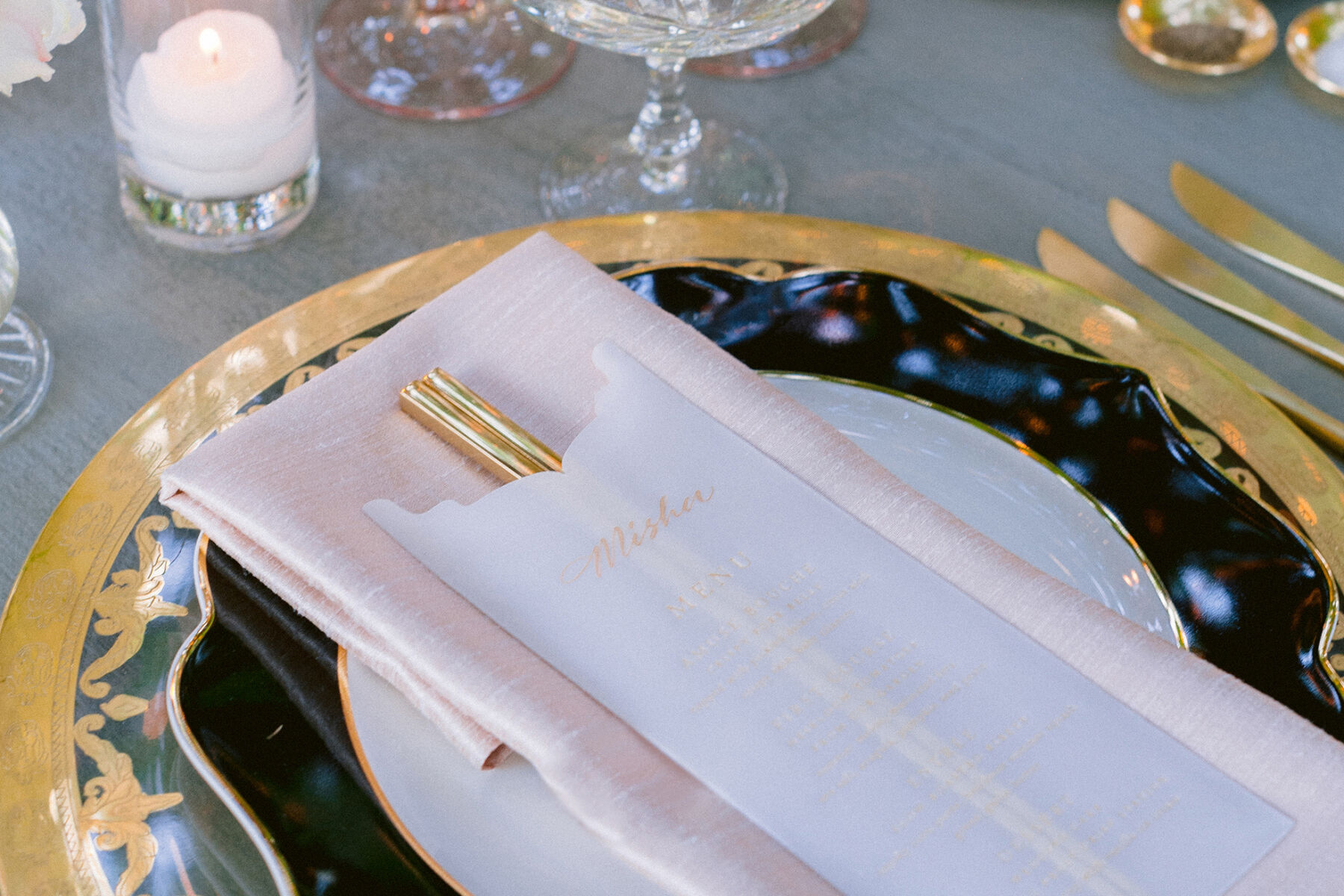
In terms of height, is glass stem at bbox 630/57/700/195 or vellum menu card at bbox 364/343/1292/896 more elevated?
vellum menu card at bbox 364/343/1292/896

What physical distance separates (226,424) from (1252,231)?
0.47m

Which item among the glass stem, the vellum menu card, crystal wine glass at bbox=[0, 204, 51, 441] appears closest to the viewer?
the vellum menu card

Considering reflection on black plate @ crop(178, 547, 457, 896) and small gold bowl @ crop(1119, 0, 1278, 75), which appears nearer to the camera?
reflection on black plate @ crop(178, 547, 457, 896)

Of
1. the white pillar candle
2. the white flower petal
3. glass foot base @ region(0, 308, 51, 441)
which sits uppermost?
the white flower petal

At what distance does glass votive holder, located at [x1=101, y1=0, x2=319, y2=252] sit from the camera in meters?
0.49

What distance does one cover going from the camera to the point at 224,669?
1.08 feet

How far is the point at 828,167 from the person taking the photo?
617 millimetres

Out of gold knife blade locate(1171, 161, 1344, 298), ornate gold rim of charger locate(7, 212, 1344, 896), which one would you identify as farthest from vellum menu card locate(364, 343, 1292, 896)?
gold knife blade locate(1171, 161, 1344, 298)

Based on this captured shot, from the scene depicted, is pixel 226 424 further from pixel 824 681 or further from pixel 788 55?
pixel 788 55

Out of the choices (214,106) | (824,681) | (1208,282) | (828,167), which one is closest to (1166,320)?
(1208,282)

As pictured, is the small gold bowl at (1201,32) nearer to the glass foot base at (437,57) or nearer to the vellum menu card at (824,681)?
the glass foot base at (437,57)

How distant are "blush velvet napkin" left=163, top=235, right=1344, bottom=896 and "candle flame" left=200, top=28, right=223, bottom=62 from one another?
19 cm

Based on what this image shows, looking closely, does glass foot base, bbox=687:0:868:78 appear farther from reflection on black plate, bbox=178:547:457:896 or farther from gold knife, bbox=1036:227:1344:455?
reflection on black plate, bbox=178:547:457:896

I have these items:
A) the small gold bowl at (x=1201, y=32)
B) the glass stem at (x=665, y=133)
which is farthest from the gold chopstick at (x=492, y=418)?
the small gold bowl at (x=1201, y=32)
